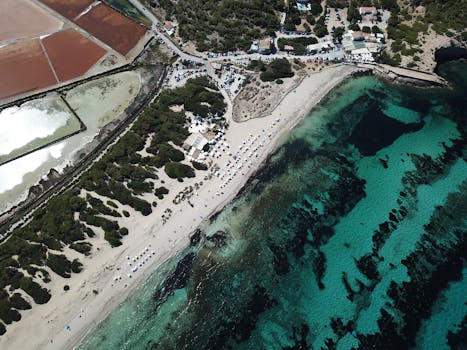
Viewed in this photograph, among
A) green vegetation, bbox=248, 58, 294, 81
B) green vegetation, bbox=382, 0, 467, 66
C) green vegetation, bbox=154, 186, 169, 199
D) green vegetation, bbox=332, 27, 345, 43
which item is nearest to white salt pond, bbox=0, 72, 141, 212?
green vegetation, bbox=154, 186, 169, 199

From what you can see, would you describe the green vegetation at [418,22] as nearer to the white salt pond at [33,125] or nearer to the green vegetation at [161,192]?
the green vegetation at [161,192]

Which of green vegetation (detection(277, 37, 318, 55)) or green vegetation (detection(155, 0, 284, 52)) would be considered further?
green vegetation (detection(155, 0, 284, 52))

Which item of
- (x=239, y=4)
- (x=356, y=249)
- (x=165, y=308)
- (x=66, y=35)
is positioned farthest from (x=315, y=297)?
(x=66, y=35)

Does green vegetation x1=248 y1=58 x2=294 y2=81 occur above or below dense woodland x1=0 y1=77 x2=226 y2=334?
above

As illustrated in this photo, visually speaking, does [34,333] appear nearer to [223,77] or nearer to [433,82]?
[223,77]

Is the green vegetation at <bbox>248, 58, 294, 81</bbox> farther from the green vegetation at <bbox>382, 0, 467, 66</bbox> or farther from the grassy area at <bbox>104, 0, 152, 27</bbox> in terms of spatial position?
the grassy area at <bbox>104, 0, 152, 27</bbox>

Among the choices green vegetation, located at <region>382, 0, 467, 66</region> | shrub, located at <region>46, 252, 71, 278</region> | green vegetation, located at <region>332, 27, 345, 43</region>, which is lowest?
shrub, located at <region>46, 252, 71, 278</region>
